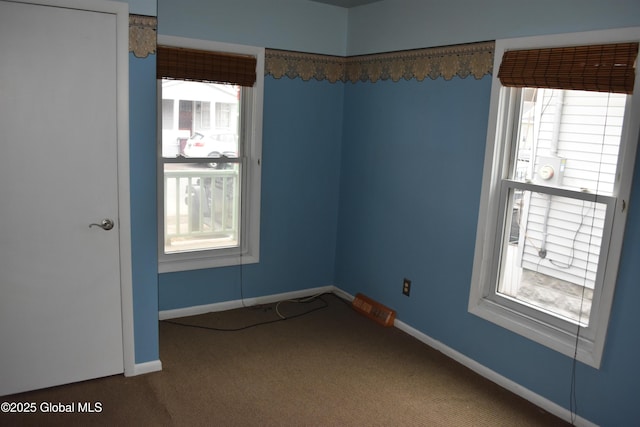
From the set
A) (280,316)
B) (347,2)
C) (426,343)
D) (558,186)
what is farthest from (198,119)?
(558,186)

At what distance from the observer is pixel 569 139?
2.85 metres

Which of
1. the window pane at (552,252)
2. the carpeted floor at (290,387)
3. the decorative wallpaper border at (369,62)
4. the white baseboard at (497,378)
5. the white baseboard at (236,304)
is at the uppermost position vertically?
the decorative wallpaper border at (369,62)

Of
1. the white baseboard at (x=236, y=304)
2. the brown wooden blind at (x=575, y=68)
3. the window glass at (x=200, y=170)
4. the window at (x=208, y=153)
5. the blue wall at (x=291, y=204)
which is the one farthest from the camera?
the blue wall at (x=291, y=204)

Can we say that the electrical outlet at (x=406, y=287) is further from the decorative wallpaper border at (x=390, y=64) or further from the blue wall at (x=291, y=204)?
the decorative wallpaper border at (x=390, y=64)

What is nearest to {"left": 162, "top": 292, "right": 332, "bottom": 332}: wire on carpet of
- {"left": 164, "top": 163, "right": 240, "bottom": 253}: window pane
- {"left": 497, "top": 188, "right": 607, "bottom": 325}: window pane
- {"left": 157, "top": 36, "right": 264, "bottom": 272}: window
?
{"left": 157, "top": 36, "right": 264, "bottom": 272}: window

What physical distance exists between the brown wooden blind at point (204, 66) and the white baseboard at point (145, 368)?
72.2 inches

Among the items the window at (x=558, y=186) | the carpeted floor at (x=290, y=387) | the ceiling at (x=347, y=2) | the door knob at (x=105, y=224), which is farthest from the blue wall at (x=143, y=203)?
the window at (x=558, y=186)

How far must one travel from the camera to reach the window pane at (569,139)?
2.67 m

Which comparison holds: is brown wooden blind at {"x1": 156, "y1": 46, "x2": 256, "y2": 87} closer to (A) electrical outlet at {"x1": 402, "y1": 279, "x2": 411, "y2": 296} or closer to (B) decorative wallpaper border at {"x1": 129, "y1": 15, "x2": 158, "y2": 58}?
(B) decorative wallpaper border at {"x1": 129, "y1": 15, "x2": 158, "y2": 58}

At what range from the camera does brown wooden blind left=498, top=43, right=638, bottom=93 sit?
249cm

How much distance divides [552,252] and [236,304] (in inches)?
92.7

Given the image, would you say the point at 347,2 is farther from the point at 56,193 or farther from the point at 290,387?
the point at 290,387

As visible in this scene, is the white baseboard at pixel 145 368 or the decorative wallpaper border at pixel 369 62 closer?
the decorative wallpaper border at pixel 369 62

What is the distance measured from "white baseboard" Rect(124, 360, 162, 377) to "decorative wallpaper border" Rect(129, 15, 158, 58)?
1.74 meters
